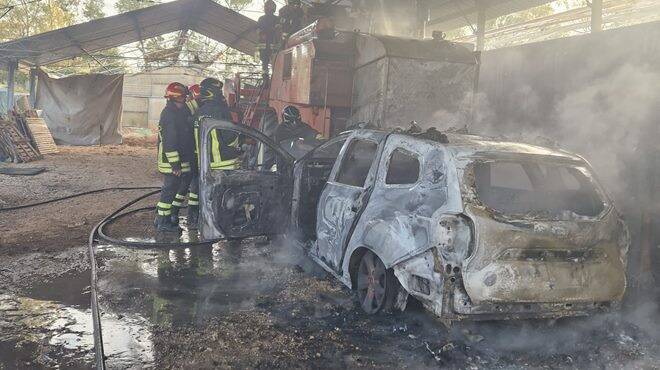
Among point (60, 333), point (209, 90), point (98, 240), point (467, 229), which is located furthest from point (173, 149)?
point (467, 229)

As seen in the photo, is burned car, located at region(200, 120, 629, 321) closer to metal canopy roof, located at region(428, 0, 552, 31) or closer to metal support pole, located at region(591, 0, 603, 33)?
metal support pole, located at region(591, 0, 603, 33)

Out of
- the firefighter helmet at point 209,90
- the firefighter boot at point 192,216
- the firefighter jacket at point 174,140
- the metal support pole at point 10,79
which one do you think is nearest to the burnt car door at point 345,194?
the firefighter jacket at point 174,140

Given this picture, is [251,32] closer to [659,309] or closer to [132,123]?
[659,309]

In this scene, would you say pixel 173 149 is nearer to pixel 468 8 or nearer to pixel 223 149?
pixel 223 149

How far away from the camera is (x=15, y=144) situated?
13242mm

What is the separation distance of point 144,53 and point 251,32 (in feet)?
17.7

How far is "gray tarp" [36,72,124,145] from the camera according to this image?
17.9 m

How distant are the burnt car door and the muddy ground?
1.54 ft

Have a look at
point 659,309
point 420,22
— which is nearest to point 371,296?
point 659,309

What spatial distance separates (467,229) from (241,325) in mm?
1936

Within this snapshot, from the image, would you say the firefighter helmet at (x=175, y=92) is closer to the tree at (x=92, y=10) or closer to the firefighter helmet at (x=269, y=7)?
the firefighter helmet at (x=269, y=7)

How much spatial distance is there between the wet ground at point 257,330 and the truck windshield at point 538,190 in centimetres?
95

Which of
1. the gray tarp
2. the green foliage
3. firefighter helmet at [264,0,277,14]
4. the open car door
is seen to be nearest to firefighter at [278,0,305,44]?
firefighter helmet at [264,0,277,14]

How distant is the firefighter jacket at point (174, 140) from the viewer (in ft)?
21.3
